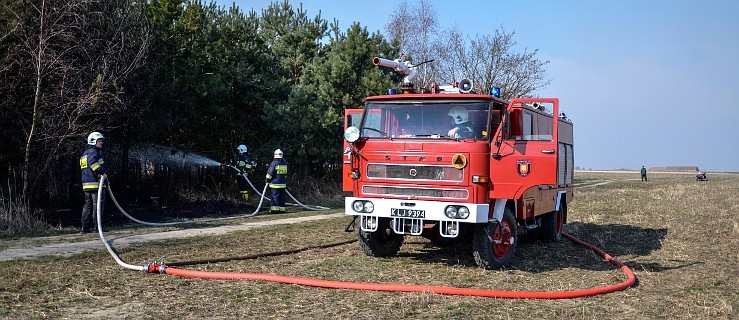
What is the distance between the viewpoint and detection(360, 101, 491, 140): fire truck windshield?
9.35 meters

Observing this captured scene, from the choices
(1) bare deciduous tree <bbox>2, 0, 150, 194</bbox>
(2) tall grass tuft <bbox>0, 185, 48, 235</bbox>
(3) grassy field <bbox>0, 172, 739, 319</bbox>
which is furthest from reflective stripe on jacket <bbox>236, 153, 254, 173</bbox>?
(2) tall grass tuft <bbox>0, 185, 48, 235</bbox>

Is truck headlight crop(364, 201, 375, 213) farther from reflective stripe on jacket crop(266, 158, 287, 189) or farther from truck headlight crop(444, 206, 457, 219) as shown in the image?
reflective stripe on jacket crop(266, 158, 287, 189)

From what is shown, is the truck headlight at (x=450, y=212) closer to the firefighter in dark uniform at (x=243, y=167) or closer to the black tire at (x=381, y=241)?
the black tire at (x=381, y=241)

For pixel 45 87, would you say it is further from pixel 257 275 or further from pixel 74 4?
pixel 257 275

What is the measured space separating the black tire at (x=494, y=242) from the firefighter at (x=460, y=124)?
50.7 inches

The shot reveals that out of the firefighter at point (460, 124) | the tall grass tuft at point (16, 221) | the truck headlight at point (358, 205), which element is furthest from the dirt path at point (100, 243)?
the firefighter at point (460, 124)

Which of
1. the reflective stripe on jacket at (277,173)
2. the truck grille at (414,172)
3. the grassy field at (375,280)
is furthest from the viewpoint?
the reflective stripe on jacket at (277,173)

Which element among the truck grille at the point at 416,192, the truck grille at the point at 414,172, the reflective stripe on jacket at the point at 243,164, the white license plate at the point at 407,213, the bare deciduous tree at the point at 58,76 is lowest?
the white license plate at the point at 407,213

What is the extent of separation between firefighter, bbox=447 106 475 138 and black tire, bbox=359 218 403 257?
175cm

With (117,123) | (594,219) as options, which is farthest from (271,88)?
(594,219)

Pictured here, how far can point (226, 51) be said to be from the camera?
24.6m

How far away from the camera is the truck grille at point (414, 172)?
30.1 feet

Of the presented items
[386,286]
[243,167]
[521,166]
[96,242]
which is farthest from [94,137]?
[521,166]

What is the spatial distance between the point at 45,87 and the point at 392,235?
9550 mm
